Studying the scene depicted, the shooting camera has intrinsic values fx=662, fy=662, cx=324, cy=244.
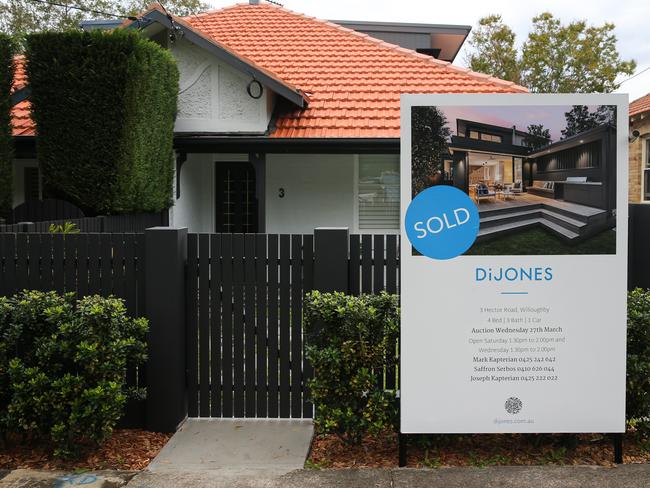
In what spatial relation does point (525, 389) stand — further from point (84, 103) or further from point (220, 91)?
point (220, 91)

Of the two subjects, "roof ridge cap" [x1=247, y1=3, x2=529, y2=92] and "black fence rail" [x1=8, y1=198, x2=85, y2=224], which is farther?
"roof ridge cap" [x1=247, y1=3, x2=529, y2=92]

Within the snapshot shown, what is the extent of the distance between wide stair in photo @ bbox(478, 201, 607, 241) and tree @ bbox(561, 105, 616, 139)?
504 mm

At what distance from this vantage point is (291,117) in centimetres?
1312

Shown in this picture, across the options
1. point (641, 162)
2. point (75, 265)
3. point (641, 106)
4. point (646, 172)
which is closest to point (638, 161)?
point (641, 162)

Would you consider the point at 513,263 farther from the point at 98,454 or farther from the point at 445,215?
the point at 98,454

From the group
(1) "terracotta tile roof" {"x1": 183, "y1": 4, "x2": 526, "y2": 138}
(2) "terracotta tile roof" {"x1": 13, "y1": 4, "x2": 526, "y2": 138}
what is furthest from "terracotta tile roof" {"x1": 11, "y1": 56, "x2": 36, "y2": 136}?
(1) "terracotta tile roof" {"x1": 183, "y1": 4, "x2": 526, "y2": 138}

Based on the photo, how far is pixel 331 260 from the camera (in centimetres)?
521

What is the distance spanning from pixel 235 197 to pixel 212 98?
2744mm

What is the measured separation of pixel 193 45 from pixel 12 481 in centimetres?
960

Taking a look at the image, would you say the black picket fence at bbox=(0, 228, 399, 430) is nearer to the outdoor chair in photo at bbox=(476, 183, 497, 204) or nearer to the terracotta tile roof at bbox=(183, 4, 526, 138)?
the outdoor chair in photo at bbox=(476, 183, 497, 204)

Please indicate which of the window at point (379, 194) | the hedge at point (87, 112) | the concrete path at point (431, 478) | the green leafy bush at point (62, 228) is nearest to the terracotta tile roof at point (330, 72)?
the window at point (379, 194)

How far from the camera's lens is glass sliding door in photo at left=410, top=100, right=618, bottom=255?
4324 millimetres

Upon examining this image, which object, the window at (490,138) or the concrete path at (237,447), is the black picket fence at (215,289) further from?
the window at (490,138)

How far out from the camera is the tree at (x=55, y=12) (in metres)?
33.3
